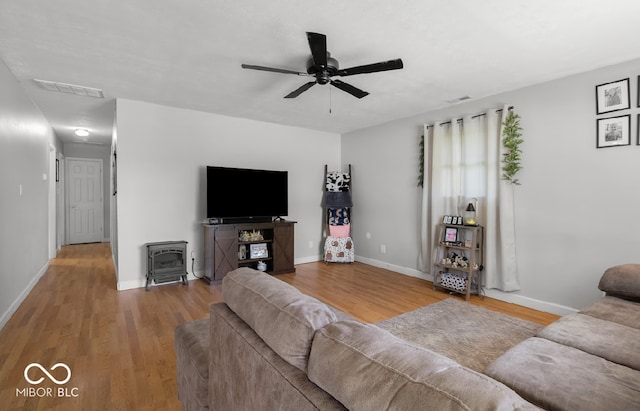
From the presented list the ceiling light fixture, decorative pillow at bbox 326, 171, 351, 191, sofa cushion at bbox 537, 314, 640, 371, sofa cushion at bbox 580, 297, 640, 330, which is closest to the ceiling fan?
sofa cushion at bbox 537, 314, 640, 371

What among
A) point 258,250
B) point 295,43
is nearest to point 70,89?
point 295,43

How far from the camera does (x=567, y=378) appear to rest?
135 centimetres

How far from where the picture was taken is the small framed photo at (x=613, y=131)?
2906 millimetres

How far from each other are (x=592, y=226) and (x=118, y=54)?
4.77 meters

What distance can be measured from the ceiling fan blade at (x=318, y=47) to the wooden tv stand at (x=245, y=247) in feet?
9.01

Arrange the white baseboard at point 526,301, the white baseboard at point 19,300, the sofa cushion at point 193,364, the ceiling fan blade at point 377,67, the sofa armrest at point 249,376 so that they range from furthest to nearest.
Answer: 1. the white baseboard at point 526,301
2. the white baseboard at point 19,300
3. the ceiling fan blade at point 377,67
4. the sofa cushion at point 193,364
5. the sofa armrest at point 249,376

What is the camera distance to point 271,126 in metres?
5.35

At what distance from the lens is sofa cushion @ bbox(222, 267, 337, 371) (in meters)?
0.89

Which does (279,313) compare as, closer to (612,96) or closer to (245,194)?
(612,96)

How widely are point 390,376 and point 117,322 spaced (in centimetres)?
326

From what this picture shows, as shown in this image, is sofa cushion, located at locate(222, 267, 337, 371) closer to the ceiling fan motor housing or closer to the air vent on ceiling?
the ceiling fan motor housing

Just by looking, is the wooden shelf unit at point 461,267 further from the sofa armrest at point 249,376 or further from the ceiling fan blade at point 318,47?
the sofa armrest at point 249,376

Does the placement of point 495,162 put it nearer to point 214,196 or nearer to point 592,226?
point 592,226

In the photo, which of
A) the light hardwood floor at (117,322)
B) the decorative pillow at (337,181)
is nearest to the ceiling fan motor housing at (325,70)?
the light hardwood floor at (117,322)
